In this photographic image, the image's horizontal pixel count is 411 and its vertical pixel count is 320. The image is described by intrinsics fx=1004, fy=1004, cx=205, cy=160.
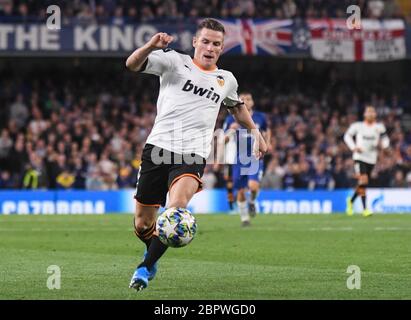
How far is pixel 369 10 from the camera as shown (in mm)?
33125

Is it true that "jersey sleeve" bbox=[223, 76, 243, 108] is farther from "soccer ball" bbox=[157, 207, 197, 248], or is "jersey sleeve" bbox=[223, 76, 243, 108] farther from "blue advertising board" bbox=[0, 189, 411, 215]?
"blue advertising board" bbox=[0, 189, 411, 215]

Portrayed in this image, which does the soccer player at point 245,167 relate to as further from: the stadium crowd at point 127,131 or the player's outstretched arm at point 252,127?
the player's outstretched arm at point 252,127

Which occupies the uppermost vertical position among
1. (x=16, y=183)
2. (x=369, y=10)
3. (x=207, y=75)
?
(x=369, y=10)

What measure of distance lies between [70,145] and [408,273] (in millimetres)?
18492

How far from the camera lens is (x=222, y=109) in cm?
3180

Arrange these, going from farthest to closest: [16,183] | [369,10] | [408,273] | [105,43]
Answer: [369,10] < [105,43] < [16,183] < [408,273]

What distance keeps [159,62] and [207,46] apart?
1.85 ft

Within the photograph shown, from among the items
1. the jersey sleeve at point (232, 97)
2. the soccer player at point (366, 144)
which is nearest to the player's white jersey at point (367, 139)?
the soccer player at point (366, 144)

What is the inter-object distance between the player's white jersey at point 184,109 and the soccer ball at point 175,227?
758 millimetres

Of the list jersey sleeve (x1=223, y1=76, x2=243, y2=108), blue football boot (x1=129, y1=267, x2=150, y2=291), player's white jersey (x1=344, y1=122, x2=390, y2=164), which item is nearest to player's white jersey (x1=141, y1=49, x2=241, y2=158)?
jersey sleeve (x1=223, y1=76, x2=243, y2=108)

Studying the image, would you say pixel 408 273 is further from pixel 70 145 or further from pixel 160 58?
pixel 70 145
